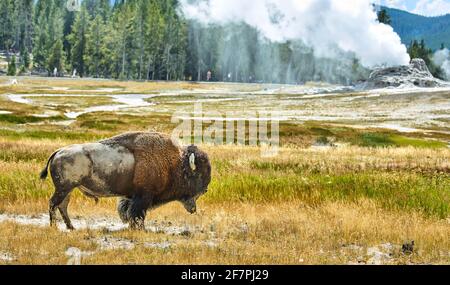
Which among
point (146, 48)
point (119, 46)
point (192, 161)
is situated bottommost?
point (192, 161)

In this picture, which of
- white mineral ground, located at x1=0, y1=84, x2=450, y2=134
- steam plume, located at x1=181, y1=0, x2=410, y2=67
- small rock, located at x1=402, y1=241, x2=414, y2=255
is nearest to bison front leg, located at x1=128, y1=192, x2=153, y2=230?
small rock, located at x1=402, y1=241, x2=414, y2=255

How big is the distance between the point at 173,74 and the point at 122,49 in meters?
16.1

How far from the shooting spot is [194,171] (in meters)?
10.3

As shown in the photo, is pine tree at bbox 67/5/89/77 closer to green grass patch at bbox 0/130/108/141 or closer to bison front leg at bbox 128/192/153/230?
green grass patch at bbox 0/130/108/141

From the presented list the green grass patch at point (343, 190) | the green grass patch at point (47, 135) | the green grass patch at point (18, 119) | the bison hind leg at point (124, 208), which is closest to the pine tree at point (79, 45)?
the green grass patch at point (18, 119)

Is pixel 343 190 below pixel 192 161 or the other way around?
below

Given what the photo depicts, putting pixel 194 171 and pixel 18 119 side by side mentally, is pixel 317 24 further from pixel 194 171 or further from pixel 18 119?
pixel 194 171

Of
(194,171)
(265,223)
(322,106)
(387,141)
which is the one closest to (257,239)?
(265,223)

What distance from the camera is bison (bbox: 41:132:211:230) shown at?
958 centimetres

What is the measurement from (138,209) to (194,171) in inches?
48.0

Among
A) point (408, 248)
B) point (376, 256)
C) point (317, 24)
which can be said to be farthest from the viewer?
point (317, 24)

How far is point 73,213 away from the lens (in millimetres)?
12180

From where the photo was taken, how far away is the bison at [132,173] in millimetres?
9578

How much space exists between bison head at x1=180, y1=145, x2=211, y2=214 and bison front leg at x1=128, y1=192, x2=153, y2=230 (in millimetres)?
776
